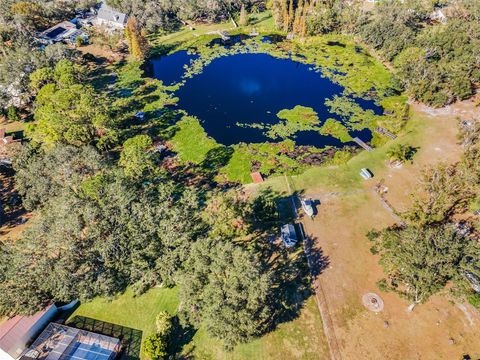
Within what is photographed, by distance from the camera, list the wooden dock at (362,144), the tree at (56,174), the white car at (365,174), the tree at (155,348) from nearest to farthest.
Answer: the tree at (155,348), the tree at (56,174), the white car at (365,174), the wooden dock at (362,144)

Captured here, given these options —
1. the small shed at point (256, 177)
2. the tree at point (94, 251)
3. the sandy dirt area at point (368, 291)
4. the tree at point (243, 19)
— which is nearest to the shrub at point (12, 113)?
the tree at point (94, 251)

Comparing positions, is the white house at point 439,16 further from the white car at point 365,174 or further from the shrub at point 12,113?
the shrub at point 12,113

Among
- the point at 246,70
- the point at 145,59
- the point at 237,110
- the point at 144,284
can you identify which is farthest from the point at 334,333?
the point at 145,59

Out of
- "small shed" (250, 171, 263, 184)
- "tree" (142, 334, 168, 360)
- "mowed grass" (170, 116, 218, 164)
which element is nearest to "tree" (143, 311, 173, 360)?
"tree" (142, 334, 168, 360)

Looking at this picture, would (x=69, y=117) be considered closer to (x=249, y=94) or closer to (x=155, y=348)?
(x=249, y=94)

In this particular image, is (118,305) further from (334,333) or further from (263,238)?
(334,333)

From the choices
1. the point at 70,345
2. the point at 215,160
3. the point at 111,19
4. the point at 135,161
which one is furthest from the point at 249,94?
the point at 111,19
